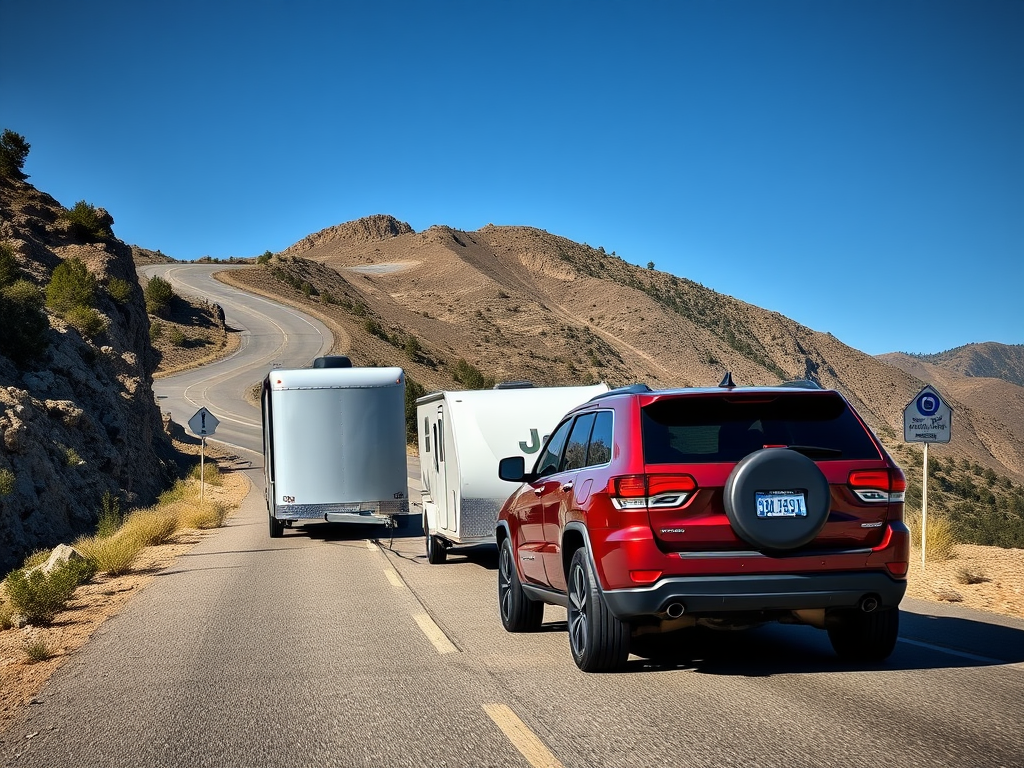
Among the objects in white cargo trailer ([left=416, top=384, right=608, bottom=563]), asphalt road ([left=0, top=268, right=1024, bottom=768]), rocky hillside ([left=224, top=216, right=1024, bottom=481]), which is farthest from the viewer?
rocky hillside ([left=224, top=216, right=1024, bottom=481])

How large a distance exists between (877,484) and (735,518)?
3.39ft

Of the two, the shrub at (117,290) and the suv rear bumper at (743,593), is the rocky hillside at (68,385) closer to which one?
the shrub at (117,290)

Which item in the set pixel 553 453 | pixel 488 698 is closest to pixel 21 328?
pixel 553 453

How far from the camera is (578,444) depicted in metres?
7.59

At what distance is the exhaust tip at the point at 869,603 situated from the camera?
619 cm

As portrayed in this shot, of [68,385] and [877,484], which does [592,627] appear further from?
[68,385]

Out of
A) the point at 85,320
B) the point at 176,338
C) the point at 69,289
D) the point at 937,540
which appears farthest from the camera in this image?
the point at 176,338

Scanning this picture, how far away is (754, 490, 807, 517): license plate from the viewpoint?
19.6 ft

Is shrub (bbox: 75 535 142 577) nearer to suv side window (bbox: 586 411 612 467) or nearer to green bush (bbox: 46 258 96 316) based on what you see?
suv side window (bbox: 586 411 612 467)

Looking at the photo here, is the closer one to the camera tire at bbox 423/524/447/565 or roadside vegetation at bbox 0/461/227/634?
roadside vegetation at bbox 0/461/227/634

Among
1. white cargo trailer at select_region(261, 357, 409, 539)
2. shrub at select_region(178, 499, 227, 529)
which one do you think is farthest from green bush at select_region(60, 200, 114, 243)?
white cargo trailer at select_region(261, 357, 409, 539)

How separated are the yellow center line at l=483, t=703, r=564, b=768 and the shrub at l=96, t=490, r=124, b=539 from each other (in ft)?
46.3

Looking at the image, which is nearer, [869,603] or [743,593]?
[743,593]

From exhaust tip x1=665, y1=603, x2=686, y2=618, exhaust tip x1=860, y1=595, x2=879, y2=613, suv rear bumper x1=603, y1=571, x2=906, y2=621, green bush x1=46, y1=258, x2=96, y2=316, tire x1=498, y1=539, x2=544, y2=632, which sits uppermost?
green bush x1=46, y1=258, x2=96, y2=316
